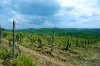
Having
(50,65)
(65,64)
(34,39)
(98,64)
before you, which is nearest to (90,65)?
(98,64)

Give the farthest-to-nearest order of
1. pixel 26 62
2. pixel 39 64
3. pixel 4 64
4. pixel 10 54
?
1. pixel 10 54
2. pixel 39 64
3. pixel 4 64
4. pixel 26 62

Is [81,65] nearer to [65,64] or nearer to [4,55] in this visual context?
[65,64]

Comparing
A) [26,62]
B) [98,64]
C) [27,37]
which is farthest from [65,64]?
[27,37]

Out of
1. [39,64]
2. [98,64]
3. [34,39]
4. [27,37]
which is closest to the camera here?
[39,64]

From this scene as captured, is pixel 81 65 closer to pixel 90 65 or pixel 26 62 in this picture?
pixel 90 65

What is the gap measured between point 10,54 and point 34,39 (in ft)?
71.0

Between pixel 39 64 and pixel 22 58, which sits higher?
pixel 22 58

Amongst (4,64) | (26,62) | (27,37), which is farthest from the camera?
(27,37)

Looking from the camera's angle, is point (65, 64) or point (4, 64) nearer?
point (4, 64)

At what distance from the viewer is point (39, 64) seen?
16.3m

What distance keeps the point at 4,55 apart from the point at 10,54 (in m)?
0.75

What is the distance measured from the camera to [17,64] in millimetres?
12539

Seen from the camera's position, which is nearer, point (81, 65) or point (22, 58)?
point (22, 58)

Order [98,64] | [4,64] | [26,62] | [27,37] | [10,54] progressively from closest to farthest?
[26,62] < [4,64] < [10,54] < [98,64] < [27,37]
